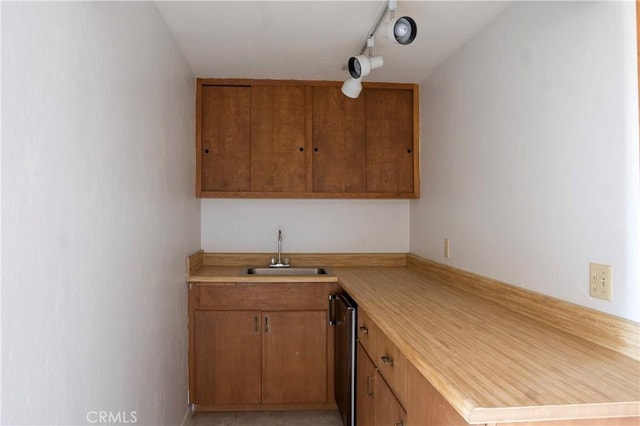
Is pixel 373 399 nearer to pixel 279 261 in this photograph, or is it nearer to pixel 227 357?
pixel 227 357

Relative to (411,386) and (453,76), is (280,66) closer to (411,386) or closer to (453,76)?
(453,76)

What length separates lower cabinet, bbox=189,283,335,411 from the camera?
112 inches

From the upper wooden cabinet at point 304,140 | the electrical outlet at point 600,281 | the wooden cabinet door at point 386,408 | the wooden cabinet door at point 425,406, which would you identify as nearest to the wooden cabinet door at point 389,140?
the upper wooden cabinet at point 304,140

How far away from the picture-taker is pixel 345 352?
8.02ft

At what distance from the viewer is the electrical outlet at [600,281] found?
4.58 feet

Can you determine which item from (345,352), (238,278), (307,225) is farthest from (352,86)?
(345,352)

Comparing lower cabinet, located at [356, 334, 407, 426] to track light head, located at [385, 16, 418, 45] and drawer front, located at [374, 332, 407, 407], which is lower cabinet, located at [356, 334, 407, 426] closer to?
drawer front, located at [374, 332, 407, 407]

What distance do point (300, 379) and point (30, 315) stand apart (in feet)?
7.01

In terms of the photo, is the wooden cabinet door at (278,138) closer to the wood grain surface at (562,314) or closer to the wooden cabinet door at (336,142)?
the wooden cabinet door at (336,142)

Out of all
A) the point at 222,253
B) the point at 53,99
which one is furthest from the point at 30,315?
the point at 222,253

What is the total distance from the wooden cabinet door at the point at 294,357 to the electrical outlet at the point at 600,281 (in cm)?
170

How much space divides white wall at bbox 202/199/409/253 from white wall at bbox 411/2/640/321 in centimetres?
83

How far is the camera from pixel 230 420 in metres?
2.78

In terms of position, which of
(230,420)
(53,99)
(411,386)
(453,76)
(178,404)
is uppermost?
(453,76)
